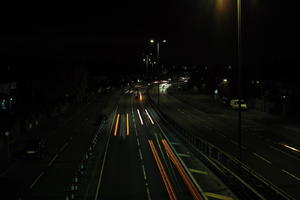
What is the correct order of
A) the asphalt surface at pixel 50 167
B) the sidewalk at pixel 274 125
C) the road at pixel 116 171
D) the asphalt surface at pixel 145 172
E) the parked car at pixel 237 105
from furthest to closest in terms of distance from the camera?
1. the parked car at pixel 237 105
2. the sidewalk at pixel 274 125
3. the asphalt surface at pixel 50 167
4. the road at pixel 116 171
5. the asphalt surface at pixel 145 172

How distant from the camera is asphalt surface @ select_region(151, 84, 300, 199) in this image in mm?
20781

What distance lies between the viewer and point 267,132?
3809cm

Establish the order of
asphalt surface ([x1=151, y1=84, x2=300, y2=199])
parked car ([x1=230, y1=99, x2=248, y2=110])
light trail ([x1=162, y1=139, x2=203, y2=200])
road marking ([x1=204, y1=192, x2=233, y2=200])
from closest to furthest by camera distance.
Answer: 1. road marking ([x1=204, y1=192, x2=233, y2=200])
2. light trail ([x1=162, y1=139, x2=203, y2=200])
3. asphalt surface ([x1=151, y1=84, x2=300, y2=199])
4. parked car ([x1=230, y1=99, x2=248, y2=110])

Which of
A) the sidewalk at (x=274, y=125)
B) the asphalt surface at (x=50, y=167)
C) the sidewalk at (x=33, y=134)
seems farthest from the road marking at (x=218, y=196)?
the sidewalk at (x=274, y=125)

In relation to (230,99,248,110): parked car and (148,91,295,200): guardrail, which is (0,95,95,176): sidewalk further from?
(230,99,248,110): parked car

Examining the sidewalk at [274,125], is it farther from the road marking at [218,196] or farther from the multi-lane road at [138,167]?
the road marking at [218,196]

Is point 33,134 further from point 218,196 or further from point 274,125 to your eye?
point 274,125

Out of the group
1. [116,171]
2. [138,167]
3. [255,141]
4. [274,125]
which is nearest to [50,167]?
[116,171]

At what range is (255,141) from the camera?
108ft

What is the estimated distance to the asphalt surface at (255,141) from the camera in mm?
20781

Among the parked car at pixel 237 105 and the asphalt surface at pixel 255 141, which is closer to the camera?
the asphalt surface at pixel 255 141

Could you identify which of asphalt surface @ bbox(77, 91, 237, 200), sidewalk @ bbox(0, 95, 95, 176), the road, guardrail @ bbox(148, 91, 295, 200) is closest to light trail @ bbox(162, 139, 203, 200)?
the road

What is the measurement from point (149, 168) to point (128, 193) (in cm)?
561

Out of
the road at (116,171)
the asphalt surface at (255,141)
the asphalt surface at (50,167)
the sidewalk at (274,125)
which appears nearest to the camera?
the road at (116,171)
